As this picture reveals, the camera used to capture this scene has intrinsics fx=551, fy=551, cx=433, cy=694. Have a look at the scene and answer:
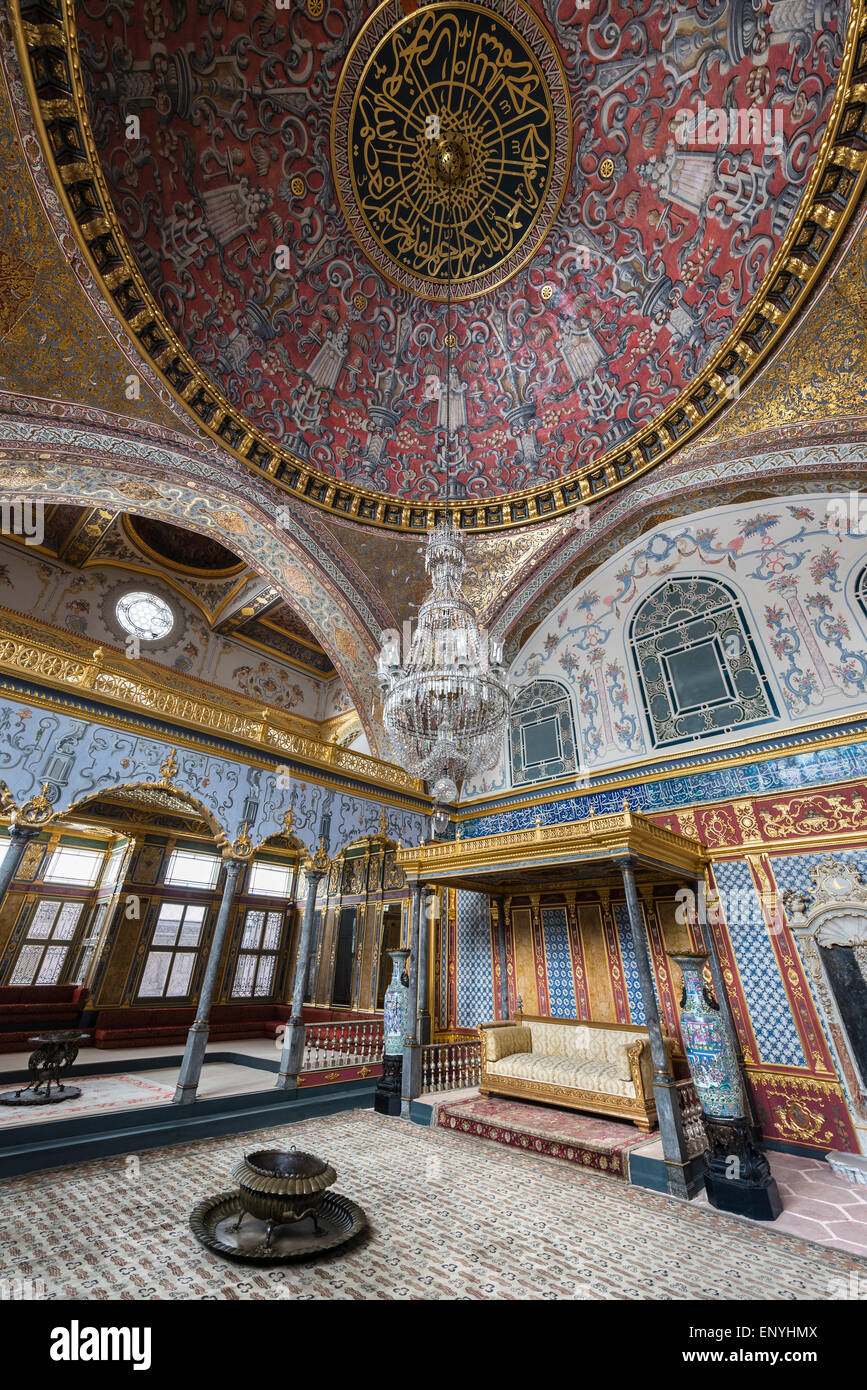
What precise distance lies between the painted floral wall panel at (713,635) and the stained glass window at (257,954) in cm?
672

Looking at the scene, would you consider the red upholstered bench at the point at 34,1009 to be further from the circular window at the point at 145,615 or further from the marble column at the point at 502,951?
the marble column at the point at 502,951

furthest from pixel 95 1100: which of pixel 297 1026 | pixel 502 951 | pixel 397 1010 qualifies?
pixel 502 951

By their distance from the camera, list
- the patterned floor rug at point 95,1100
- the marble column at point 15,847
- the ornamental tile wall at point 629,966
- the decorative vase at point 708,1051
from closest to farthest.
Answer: the decorative vase at point 708,1051 → the marble column at point 15,847 → the patterned floor rug at point 95,1100 → the ornamental tile wall at point 629,966

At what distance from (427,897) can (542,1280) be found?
6.88 metres

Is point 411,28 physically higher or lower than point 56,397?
higher

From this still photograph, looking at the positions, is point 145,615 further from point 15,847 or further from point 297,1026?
point 297,1026

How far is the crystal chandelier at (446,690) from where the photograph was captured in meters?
6.75

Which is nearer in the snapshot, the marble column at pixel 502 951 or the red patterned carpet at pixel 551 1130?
the red patterned carpet at pixel 551 1130

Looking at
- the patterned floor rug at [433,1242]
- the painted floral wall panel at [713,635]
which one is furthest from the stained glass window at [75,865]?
the painted floral wall panel at [713,635]

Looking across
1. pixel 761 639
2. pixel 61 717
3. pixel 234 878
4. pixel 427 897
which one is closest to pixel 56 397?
pixel 61 717

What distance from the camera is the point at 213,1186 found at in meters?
4.68

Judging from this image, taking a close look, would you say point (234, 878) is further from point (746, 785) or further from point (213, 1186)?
point (746, 785)

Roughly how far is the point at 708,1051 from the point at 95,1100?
274 inches
